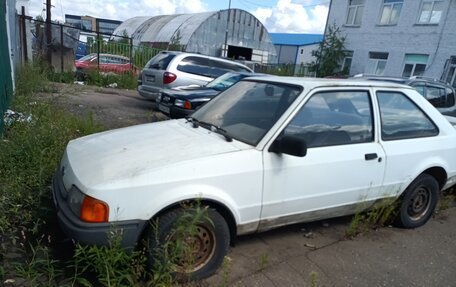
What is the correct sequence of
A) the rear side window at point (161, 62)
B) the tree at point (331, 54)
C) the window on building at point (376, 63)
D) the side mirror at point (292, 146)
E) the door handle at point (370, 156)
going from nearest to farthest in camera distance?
1. the side mirror at point (292, 146)
2. the door handle at point (370, 156)
3. the rear side window at point (161, 62)
4. the window on building at point (376, 63)
5. the tree at point (331, 54)

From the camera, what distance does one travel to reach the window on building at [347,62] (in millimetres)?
22391

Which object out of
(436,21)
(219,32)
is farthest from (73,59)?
(436,21)

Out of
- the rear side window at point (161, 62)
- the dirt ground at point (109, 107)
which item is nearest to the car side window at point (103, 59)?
the dirt ground at point (109, 107)

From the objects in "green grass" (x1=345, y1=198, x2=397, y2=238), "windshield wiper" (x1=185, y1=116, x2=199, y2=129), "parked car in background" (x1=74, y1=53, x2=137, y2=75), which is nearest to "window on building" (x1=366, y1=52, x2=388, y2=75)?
"parked car in background" (x1=74, y1=53, x2=137, y2=75)

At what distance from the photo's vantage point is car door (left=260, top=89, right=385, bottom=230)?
2.88 metres

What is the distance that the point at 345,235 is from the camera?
11.8ft

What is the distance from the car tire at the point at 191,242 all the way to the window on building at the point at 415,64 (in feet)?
65.2

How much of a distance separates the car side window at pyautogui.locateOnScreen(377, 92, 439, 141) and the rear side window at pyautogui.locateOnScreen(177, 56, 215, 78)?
6.80 m

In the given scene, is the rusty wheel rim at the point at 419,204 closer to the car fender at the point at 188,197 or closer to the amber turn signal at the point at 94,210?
the car fender at the point at 188,197

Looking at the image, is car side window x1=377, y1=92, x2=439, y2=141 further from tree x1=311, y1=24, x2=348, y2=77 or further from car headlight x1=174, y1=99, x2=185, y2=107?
tree x1=311, y1=24, x2=348, y2=77

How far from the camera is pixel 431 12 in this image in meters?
18.3

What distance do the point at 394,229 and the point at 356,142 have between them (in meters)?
1.32

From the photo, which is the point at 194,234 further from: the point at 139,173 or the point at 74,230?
the point at 74,230

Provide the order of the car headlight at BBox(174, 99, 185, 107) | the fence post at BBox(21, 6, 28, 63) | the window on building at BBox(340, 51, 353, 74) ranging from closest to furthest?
1. the car headlight at BBox(174, 99, 185, 107)
2. the fence post at BBox(21, 6, 28, 63)
3. the window on building at BBox(340, 51, 353, 74)
